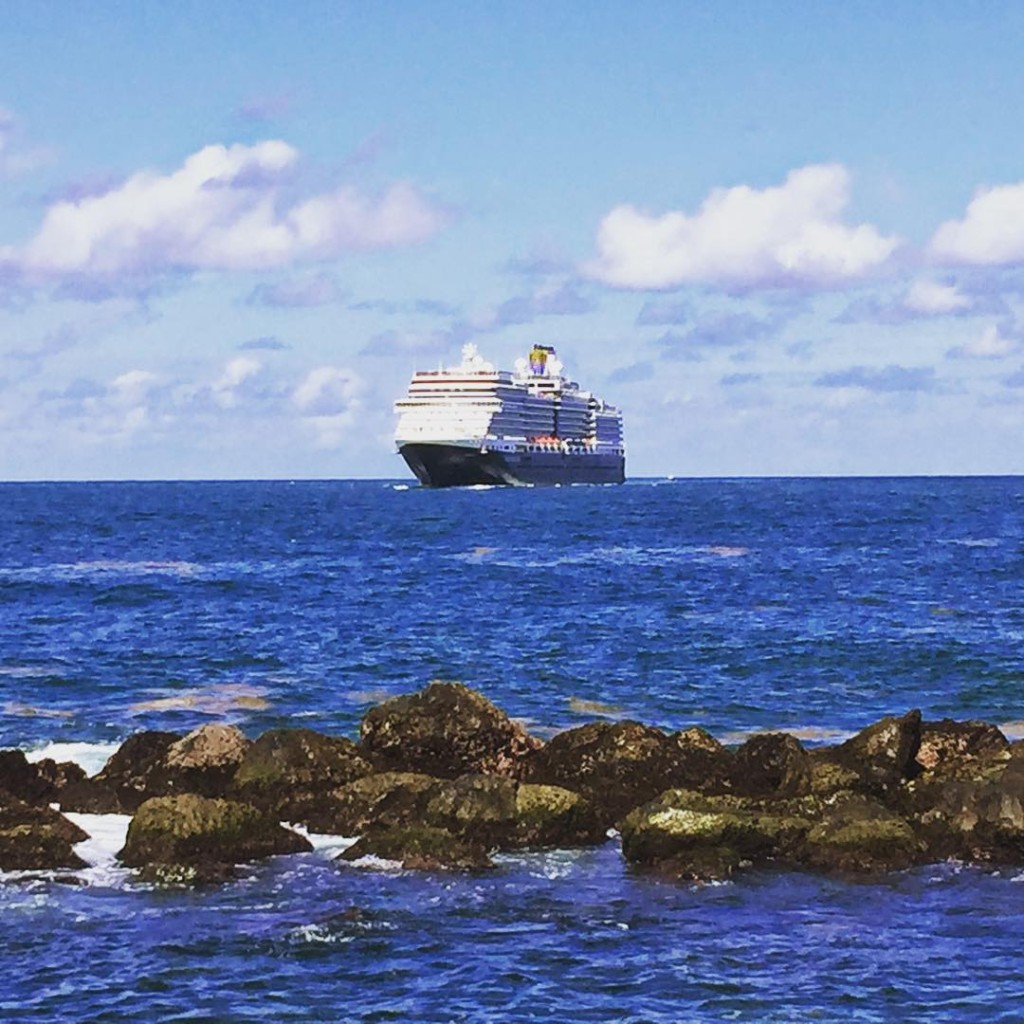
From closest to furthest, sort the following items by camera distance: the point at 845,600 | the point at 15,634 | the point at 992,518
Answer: the point at 15,634, the point at 845,600, the point at 992,518

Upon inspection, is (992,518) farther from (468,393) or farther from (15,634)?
(15,634)

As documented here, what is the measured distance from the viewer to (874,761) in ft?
72.7

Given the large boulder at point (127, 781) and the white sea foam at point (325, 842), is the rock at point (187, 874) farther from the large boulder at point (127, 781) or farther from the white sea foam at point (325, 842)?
the large boulder at point (127, 781)

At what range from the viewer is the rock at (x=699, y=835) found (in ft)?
62.6

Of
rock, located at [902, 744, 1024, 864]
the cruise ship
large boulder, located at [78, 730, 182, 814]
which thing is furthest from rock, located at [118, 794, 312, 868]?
the cruise ship

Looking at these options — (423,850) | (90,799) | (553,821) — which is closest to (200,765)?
(90,799)

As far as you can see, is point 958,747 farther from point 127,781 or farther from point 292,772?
point 127,781

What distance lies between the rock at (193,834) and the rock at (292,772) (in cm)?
200

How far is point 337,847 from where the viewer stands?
20172mm

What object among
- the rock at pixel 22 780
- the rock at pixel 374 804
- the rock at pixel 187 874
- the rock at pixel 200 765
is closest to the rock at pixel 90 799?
the rock at pixel 22 780

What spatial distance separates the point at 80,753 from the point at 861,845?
12.7m

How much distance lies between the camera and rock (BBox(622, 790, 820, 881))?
19094mm

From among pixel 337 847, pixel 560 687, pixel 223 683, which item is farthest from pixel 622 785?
pixel 223 683

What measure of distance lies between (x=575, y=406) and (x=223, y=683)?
16075cm
